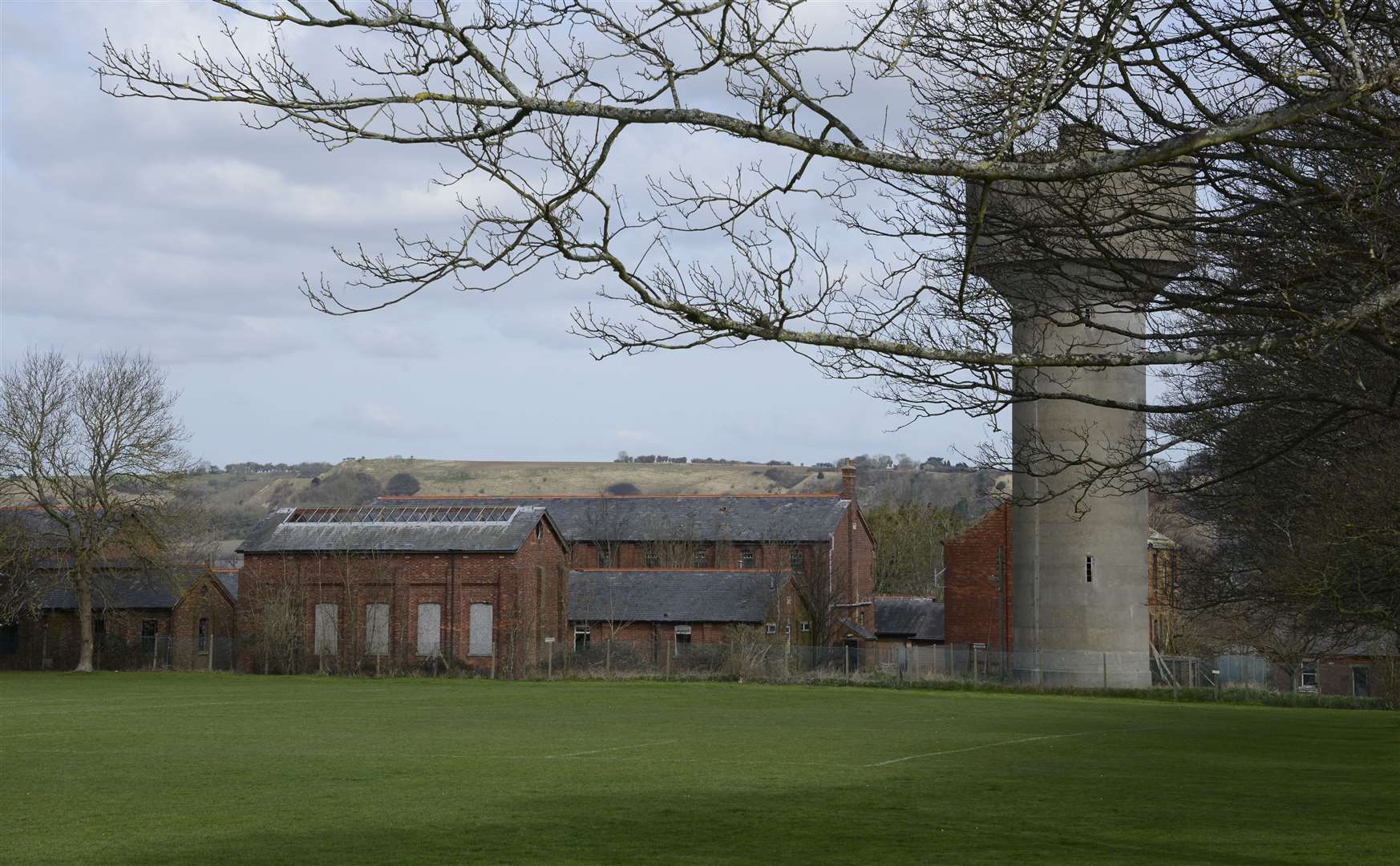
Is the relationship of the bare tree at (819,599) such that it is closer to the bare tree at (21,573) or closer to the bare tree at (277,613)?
the bare tree at (277,613)

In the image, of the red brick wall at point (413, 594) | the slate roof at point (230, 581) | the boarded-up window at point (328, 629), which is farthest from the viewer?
the slate roof at point (230, 581)

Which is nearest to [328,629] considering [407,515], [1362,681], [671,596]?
[407,515]

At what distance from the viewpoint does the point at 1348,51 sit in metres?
7.90

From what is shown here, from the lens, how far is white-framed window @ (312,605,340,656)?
192 feet

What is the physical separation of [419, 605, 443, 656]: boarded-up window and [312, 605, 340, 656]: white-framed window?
331 centimetres

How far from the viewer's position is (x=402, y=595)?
58188 mm

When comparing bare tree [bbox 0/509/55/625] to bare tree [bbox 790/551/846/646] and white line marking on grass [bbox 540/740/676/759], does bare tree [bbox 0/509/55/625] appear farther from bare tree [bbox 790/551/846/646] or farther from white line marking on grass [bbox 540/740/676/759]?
white line marking on grass [bbox 540/740/676/759]

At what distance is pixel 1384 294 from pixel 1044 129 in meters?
5.49

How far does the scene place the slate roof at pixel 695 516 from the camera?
76188 millimetres

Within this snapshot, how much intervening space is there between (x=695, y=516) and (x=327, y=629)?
24714mm

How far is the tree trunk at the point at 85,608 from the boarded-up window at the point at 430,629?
41.5ft

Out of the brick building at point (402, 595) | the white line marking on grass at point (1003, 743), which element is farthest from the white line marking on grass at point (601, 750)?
the brick building at point (402, 595)

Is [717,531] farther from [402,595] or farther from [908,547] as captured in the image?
[908,547]

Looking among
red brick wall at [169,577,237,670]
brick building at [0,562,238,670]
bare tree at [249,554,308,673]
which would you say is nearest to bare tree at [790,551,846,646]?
bare tree at [249,554,308,673]
